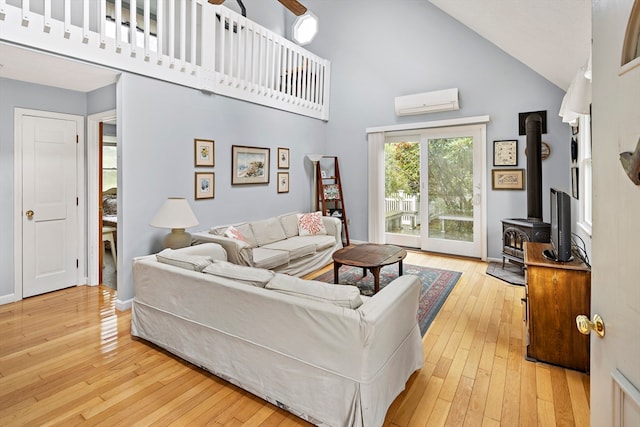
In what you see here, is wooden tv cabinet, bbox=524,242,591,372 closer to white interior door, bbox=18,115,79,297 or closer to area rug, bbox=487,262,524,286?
area rug, bbox=487,262,524,286

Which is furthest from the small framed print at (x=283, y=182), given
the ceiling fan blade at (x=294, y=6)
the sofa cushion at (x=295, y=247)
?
the ceiling fan blade at (x=294, y=6)

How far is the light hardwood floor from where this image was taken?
184cm

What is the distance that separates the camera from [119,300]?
341 cm

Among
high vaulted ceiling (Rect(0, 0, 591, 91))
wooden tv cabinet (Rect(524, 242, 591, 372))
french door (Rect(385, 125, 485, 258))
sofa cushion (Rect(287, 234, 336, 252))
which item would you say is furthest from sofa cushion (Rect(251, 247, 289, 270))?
french door (Rect(385, 125, 485, 258))

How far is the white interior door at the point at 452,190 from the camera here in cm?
528

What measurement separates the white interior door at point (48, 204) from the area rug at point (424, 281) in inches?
119

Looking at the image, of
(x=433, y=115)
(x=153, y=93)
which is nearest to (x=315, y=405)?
(x=153, y=93)

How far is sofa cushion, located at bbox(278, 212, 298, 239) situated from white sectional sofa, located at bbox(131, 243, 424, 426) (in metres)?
2.59

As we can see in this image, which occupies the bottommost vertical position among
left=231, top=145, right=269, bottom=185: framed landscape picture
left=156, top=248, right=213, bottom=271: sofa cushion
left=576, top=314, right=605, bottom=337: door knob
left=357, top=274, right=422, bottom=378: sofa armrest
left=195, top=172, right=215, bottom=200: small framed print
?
left=357, top=274, right=422, bottom=378: sofa armrest

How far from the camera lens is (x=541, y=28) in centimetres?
284

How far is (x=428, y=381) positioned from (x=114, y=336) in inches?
99.1

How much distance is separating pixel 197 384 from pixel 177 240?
5.27ft

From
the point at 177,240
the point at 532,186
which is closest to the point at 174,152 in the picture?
the point at 177,240

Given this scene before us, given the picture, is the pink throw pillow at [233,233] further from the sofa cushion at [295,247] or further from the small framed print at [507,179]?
the small framed print at [507,179]
